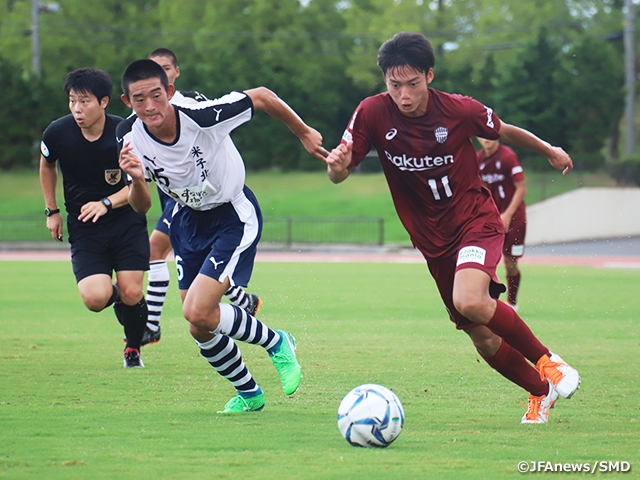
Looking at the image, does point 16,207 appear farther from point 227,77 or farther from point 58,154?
point 58,154

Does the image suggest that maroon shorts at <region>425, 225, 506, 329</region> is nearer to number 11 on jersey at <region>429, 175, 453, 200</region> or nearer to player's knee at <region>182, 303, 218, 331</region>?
number 11 on jersey at <region>429, 175, 453, 200</region>

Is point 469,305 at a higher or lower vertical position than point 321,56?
higher

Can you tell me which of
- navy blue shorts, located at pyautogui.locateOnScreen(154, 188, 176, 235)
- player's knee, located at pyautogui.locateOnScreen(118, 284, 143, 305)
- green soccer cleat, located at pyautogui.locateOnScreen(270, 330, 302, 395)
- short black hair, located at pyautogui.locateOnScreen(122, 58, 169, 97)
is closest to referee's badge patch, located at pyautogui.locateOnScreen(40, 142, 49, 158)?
navy blue shorts, located at pyautogui.locateOnScreen(154, 188, 176, 235)

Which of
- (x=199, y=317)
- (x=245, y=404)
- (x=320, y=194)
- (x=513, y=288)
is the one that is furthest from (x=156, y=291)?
(x=320, y=194)

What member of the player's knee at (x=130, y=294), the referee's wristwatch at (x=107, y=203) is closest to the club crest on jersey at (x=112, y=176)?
the referee's wristwatch at (x=107, y=203)

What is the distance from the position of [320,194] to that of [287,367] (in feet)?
95.6

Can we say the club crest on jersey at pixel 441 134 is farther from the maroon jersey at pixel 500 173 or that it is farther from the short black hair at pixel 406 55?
the maroon jersey at pixel 500 173

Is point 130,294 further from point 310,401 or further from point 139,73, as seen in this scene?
point 139,73

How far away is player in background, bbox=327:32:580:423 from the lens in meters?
5.34

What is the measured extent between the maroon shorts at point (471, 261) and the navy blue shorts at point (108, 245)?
9.02ft

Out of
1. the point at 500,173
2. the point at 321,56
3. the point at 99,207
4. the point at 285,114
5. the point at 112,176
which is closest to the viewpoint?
the point at 285,114

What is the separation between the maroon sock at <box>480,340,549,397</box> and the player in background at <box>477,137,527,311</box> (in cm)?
613

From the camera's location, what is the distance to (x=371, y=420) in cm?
465

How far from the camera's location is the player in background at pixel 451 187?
17.5 ft
